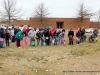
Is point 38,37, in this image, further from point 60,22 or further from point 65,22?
point 60,22

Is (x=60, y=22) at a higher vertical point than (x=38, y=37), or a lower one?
higher

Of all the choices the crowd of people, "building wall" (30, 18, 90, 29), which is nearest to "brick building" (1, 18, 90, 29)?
"building wall" (30, 18, 90, 29)

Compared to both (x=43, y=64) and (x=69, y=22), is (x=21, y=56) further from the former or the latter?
(x=69, y=22)

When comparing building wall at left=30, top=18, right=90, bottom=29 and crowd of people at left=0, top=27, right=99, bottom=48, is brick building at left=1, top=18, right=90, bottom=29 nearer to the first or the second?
building wall at left=30, top=18, right=90, bottom=29

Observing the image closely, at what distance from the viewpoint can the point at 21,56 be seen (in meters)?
11.0

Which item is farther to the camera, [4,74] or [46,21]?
[46,21]

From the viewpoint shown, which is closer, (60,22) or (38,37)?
(38,37)

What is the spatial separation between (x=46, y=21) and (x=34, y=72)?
4700 centimetres

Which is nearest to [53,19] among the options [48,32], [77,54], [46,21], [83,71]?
[46,21]

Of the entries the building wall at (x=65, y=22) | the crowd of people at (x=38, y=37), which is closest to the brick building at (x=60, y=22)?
the building wall at (x=65, y=22)

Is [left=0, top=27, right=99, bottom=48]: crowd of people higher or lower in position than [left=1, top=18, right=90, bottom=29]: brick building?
lower

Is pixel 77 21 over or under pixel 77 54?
over

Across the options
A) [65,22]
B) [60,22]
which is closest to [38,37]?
[65,22]

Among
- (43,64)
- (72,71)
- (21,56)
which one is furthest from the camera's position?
(21,56)
